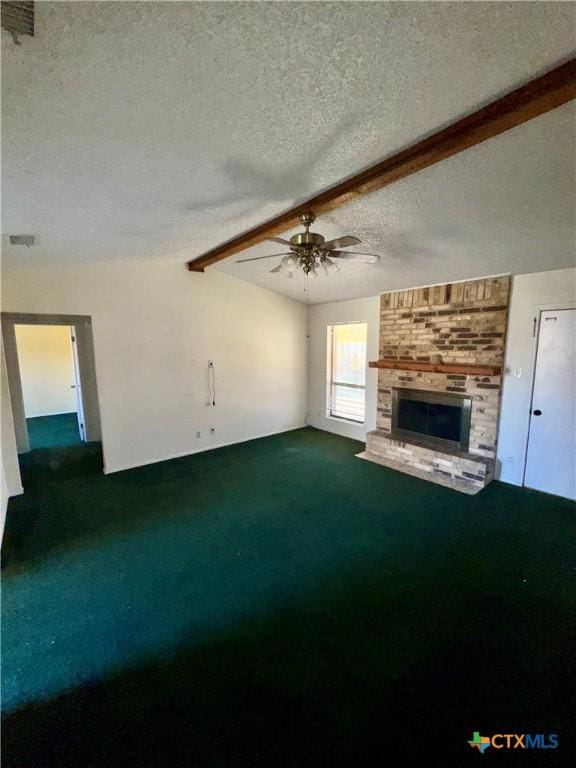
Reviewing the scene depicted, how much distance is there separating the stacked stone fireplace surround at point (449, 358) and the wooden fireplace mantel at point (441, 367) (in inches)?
0.7

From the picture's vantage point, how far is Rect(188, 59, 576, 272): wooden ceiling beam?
1452 millimetres

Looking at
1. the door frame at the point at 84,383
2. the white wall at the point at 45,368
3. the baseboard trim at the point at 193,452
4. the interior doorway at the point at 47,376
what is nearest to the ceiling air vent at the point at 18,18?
the baseboard trim at the point at 193,452

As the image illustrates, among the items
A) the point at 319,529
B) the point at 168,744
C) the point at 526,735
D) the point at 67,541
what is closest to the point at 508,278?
the point at 319,529

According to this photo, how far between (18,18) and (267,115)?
99 cm

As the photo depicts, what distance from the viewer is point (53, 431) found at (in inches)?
247

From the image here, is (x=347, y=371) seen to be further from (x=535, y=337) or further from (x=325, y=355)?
(x=535, y=337)

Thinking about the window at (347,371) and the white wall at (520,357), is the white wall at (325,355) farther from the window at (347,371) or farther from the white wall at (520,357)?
the white wall at (520,357)

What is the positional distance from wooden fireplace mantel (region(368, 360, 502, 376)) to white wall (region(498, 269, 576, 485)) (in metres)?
0.24

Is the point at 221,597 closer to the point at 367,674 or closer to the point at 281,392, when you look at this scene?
the point at 367,674

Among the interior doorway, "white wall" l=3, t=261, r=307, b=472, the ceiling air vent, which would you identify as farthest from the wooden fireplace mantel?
the interior doorway

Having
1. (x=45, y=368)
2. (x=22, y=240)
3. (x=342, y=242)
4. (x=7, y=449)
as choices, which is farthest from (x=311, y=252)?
(x=45, y=368)

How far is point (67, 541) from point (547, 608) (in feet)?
12.2

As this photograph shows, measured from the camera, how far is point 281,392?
615cm

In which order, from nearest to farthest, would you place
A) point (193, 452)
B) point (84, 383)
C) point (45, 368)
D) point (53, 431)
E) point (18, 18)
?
point (18, 18)
point (193, 452)
point (84, 383)
point (53, 431)
point (45, 368)
